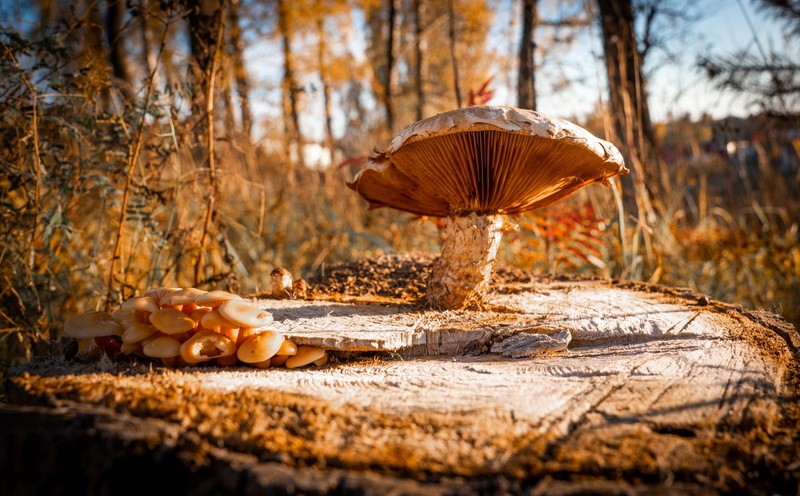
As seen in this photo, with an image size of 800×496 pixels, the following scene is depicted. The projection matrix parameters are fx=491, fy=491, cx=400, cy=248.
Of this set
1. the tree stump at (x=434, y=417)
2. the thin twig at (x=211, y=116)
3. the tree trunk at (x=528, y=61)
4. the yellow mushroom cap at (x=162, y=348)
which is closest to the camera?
the tree stump at (x=434, y=417)

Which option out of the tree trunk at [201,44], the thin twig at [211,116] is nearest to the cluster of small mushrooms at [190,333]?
the thin twig at [211,116]

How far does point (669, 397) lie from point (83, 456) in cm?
134

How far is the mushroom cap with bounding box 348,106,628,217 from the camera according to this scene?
1.56 metres

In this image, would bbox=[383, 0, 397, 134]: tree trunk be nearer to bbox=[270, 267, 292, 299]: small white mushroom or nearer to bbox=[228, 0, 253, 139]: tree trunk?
bbox=[228, 0, 253, 139]: tree trunk

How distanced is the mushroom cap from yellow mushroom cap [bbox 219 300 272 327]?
694 mm

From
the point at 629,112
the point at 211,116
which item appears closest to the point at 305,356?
the point at 211,116

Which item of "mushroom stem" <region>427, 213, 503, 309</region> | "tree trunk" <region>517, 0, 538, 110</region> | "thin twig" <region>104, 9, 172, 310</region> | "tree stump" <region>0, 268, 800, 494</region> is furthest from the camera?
"tree trunk" <region>517, 0, 538, 110</region>

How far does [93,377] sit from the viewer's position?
4.26ft

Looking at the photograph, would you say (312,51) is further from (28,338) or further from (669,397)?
(669,397)

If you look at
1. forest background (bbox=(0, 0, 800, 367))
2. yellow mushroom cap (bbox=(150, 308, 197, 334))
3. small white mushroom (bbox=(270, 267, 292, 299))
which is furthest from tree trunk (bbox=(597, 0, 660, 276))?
yellow mushroom cap (bbox=(150, 308, 197, 334))

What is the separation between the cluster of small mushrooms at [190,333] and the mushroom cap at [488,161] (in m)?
0.73

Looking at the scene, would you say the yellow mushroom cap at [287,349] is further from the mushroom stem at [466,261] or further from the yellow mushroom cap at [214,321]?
the mushroom stem at [466,261]

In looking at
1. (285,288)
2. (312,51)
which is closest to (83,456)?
(285,288)

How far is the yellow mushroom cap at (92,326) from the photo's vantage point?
1.41 m
